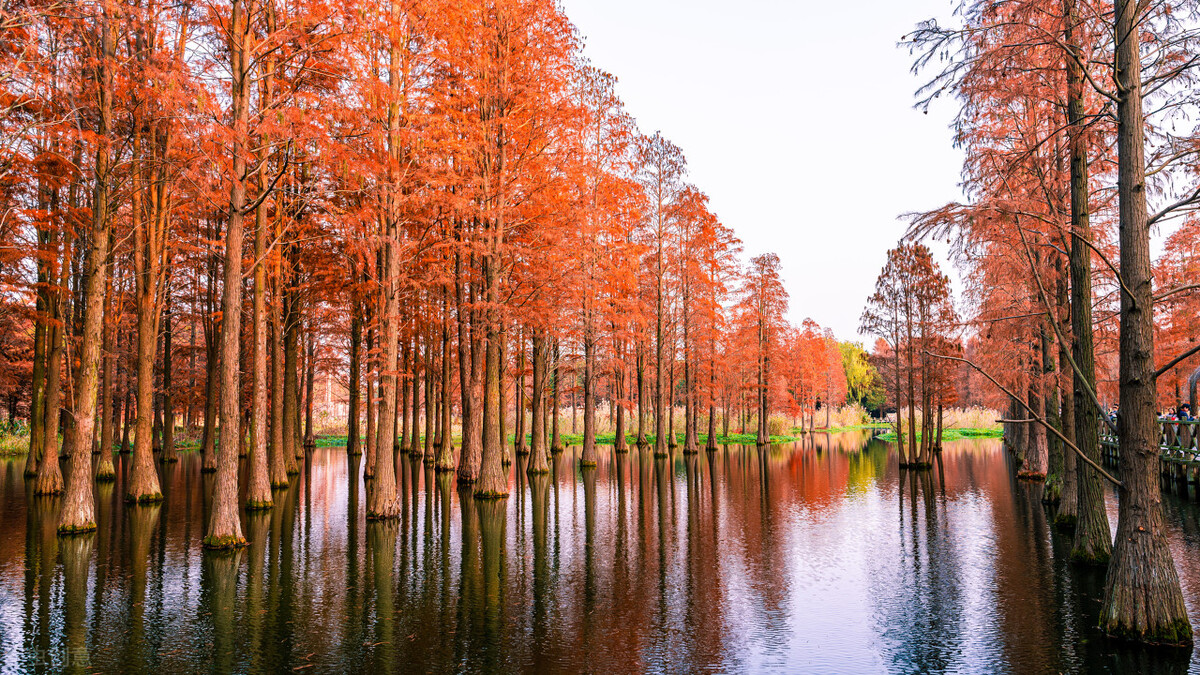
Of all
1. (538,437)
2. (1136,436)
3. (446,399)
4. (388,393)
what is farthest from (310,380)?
(1136,436)

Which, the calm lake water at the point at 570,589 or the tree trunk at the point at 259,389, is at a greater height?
the tree trunk at the point at 259,389

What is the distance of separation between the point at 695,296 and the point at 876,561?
3244cm

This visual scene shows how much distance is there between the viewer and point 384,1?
18.2 m

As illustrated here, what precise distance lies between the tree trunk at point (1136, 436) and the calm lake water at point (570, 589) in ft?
1.40

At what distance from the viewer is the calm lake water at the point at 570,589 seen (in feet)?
25.9

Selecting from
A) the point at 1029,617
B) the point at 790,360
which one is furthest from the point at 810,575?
the point at 790,360

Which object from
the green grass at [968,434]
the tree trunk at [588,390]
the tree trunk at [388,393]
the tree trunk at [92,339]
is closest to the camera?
the tree trunk at [92,339]

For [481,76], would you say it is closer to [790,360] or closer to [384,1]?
[384,1]

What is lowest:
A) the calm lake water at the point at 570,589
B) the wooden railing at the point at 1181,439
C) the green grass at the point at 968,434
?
the green grass at the point at 968,434

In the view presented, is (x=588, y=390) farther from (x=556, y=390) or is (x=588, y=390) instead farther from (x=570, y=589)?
(x=570, y=589)

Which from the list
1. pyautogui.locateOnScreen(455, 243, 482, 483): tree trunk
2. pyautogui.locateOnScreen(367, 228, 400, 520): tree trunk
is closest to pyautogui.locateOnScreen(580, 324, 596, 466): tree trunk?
pyautogui.locateOnScreen(455, 243, 482, 483): tree trunk

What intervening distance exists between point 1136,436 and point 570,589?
7876mm

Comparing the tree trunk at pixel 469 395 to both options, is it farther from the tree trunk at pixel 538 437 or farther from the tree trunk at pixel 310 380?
the tree trunk at pixel 310 380

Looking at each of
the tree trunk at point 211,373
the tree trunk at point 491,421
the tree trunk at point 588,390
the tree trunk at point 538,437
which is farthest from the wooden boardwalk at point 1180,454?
the tree trunk at point 211,373
